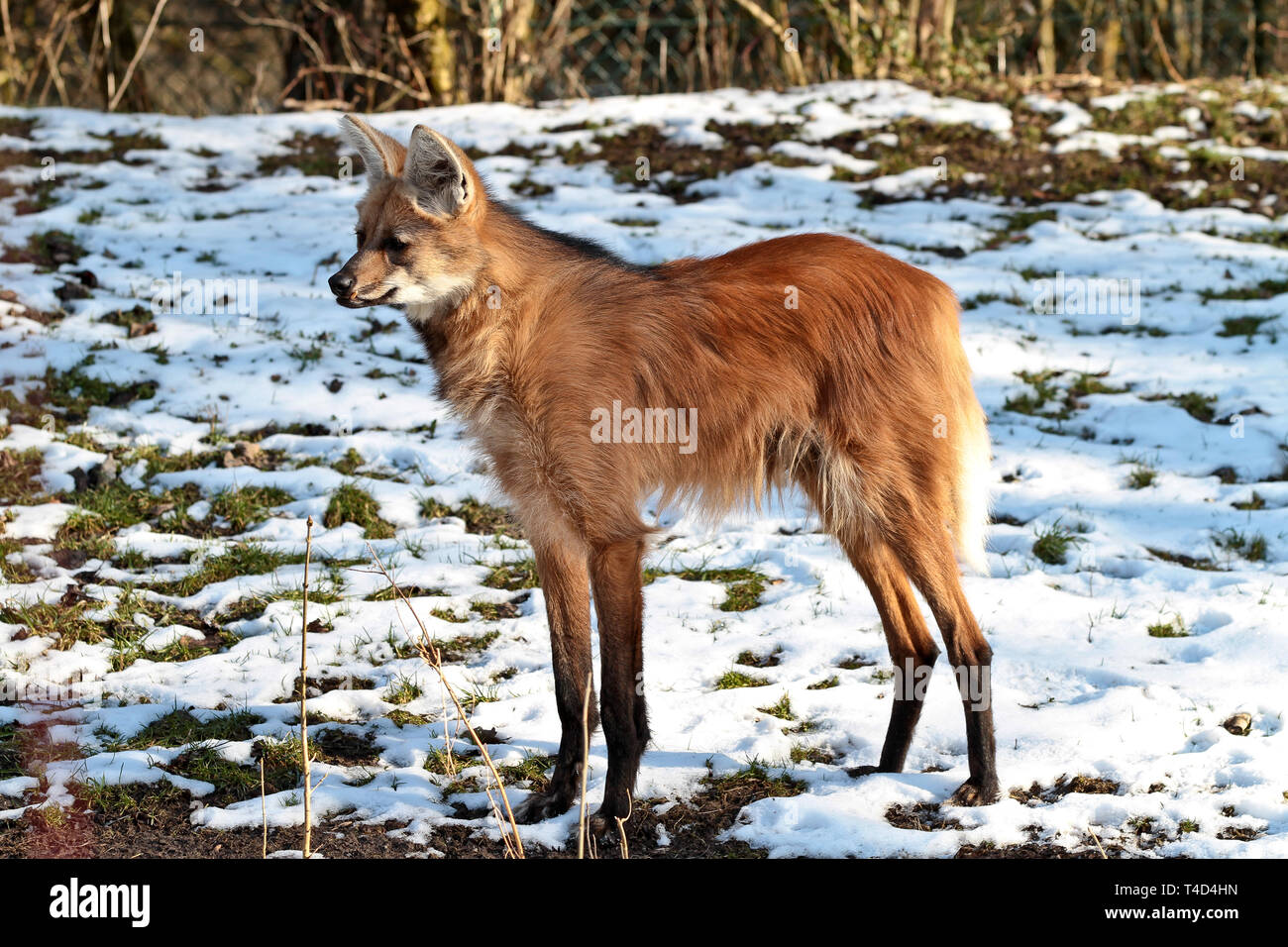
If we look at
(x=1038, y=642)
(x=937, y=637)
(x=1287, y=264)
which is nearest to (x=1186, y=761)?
(x=1038, y=642)

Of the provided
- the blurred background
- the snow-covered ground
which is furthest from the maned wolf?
the blurred background

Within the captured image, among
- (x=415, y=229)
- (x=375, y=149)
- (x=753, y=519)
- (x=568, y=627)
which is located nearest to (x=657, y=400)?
(x=568, y=627)

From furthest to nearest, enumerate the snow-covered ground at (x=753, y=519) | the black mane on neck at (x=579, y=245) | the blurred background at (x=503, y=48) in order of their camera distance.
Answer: the blurred background at (x=503, y=48), the black mane on neck at (x=579, y=245), the snow-covered ground at (x=753, y=519)

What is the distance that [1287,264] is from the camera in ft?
22.9

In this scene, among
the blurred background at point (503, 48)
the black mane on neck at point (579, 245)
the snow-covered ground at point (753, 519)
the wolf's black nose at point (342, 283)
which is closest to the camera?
the wolf's black nose at point (342, 283)

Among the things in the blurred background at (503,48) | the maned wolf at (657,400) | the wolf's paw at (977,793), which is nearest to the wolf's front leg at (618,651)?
the maned wolf at (657,400)

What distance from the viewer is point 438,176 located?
124 inches

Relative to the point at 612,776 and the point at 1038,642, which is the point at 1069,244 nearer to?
the point at 1038,642

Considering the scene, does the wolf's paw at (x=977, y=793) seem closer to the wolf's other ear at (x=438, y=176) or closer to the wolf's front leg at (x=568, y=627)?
the wolf's front leg at (x=568, y=627)

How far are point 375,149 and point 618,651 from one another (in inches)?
63.3

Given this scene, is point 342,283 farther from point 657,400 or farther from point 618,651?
point 618,651

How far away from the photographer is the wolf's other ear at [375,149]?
126 inches
